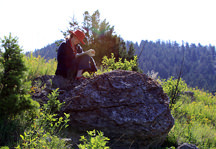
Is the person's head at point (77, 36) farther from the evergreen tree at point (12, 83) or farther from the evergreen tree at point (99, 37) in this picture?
the evergreen tree at point (99, 37)

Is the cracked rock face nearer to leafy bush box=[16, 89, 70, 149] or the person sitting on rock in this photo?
leafy bush box=[16, 89, 70, 149]

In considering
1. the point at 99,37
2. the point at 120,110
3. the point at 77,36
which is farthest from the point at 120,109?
the point at 99,37

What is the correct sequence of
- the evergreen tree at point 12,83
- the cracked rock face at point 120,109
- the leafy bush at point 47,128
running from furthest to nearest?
the cracked rock face at point 120,109 → the evergreen tree at point 12,83 → the leafy bush at point 47,128

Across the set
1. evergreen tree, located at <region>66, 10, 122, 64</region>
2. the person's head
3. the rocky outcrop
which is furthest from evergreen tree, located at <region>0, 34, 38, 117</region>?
evergreen tree, located at <region>66, 10, 122, 64</region>

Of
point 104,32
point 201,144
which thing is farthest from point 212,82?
point 201,144

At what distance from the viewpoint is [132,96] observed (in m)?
3.89

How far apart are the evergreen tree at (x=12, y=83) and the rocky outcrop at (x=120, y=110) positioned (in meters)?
0.91

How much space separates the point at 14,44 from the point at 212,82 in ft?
370

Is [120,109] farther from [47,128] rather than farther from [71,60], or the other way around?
[71,60]

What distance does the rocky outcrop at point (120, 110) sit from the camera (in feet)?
11.6

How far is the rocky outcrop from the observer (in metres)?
3.54

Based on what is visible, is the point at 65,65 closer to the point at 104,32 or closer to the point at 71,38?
the point at 71,38

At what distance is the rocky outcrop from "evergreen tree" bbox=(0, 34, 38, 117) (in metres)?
0.91

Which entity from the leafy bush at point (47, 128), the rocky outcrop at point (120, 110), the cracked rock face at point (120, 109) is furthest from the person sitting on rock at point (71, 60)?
the leafy bush at point (47, 128)
